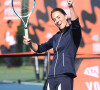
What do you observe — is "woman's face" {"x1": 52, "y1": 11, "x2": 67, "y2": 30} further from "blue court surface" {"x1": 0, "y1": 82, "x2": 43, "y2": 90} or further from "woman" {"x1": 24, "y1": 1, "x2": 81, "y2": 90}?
"blue court surface" {"x1": 0, "y1": 82, "x2": 43, "y2": 90}

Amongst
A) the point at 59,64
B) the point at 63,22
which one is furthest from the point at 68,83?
the point at 63,22

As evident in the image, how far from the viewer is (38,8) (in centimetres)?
610

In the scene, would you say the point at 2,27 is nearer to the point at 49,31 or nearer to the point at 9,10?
the point at 9,10

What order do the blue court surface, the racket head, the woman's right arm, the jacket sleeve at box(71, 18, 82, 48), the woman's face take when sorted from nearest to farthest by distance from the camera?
1. the jacket sleeve at box(71, 18, 82, 48)
2. the woman's face
3. the woman's right arm
4. the racket head
5. the blue court surface

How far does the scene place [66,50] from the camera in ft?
11.3

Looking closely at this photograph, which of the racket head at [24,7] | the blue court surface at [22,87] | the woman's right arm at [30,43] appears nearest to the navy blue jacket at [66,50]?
the woman's right arm at [30,43]

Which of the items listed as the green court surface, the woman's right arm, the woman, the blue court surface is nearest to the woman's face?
the woman

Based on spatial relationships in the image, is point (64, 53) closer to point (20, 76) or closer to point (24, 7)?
point (24, 7)

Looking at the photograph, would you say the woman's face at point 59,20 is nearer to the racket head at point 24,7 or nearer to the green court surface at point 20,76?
the racket head at point 24,7

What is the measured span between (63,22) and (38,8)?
269 centimetres

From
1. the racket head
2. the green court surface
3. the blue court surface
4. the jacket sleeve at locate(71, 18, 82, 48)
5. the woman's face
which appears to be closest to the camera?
the jacket sleeve at locate(71, 18, 82, 48)

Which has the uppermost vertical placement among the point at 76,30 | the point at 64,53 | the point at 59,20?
the point at 59,20

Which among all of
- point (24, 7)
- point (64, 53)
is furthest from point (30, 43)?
point (24, 7)

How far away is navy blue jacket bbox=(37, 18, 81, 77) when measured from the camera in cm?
338
